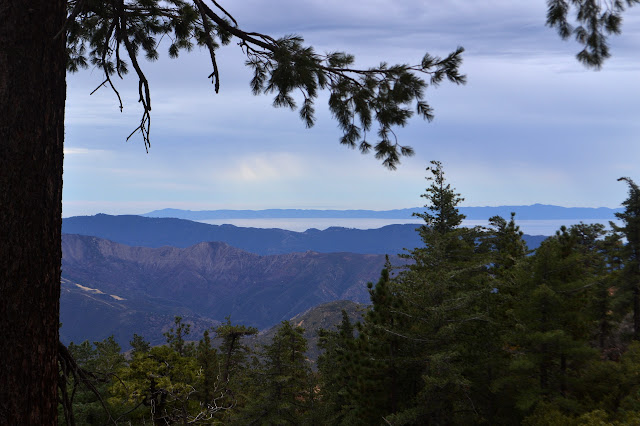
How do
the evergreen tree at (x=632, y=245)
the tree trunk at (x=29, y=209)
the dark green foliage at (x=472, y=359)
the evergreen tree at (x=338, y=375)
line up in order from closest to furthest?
the tree trunk at (x=29, y=209)
the dark green foliage at (x=472, y=359)
the evergreen tree at (x=338, y=375)
the evergreen tree at (x=632, y=245)

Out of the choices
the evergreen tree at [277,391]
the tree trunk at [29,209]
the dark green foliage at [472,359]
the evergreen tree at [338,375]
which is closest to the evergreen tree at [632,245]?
the dark green foliage at [472,359]

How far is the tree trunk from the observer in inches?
130

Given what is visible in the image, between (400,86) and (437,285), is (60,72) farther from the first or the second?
(437,285)

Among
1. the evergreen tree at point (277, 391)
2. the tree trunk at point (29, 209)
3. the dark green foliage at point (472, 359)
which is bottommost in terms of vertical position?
the evergreen tree at point (277, 391)

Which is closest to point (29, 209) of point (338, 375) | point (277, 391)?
point (338, 375)

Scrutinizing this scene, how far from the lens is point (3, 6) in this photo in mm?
3518

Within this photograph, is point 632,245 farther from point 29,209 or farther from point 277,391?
point 29,209

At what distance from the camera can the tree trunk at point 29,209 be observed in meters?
3.31

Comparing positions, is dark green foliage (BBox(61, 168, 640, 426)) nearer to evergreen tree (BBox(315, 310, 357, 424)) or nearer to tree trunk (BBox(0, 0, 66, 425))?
evergreen tree (BBox(315, 310, 357, 424))

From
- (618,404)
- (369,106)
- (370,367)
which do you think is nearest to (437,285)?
(370,367)

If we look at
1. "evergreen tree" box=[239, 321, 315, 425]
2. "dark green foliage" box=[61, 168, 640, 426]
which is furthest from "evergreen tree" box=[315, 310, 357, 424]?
"evergreen tree" box=[239, 321, 315, 425]

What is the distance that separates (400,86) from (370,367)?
13.1 metres

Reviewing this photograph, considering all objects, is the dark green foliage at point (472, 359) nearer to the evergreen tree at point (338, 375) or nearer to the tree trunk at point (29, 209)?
the evergreen tree at point (338, 375)

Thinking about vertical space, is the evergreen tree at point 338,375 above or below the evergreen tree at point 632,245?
below
